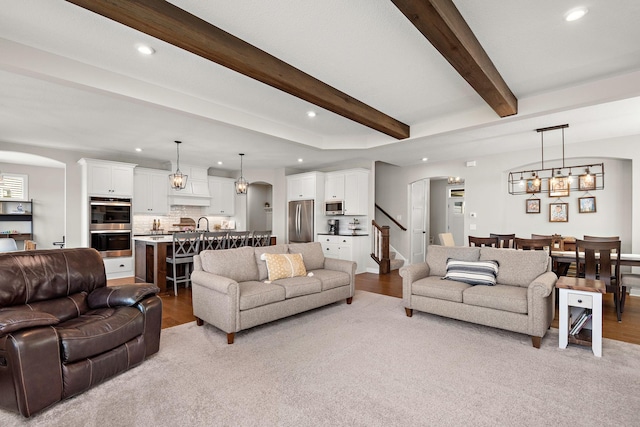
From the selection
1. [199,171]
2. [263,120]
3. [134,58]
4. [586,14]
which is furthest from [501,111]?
[199,171]

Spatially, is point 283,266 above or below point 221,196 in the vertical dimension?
below

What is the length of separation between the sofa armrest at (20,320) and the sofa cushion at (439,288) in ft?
11.3

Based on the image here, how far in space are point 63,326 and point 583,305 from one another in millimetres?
4357

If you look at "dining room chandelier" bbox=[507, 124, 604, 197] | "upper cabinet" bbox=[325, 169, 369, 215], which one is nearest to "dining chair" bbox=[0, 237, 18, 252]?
"upper cabinet" bbox=[325, 169, 369, 215]

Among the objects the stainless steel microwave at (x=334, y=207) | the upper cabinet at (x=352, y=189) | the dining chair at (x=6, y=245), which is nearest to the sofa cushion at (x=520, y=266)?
the upper cabinet at (x=352, y=189)

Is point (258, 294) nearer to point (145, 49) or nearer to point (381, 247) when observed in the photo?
Answer: point (145, 49)

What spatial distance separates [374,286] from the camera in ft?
18.8

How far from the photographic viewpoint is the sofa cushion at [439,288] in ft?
11.8

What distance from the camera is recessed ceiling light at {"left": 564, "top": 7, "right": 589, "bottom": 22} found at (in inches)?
86.7

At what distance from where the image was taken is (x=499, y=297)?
3.30 meters

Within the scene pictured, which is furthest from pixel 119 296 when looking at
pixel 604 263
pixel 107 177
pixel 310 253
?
pixel 604 263

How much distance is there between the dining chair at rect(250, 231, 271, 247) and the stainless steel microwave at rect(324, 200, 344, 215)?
197cm

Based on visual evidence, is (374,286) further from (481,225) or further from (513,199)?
(513,199)

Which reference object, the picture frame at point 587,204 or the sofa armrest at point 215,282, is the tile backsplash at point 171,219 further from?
the picture frame at point 587,204
